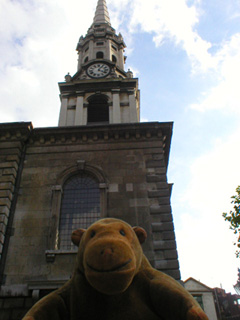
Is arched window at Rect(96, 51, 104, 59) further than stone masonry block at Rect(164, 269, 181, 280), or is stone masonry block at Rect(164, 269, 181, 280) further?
arched window at Rect(96, 51, 104, 59)

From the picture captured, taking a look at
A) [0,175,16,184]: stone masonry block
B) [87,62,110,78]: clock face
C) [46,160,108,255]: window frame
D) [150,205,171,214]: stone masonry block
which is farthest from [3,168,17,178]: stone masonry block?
[87,62,110,78]: clock face

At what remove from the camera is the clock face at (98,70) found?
920 inches

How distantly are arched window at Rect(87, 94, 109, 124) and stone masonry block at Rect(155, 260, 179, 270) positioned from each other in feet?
40.2

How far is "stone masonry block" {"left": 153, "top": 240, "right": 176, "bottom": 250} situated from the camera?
1176cm

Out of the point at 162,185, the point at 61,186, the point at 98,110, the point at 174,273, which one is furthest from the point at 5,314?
the point at 98,110

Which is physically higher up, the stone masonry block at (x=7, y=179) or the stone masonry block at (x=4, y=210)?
the stone masonry block at (x=7, y=179)

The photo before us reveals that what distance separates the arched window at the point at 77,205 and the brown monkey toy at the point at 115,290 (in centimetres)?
826

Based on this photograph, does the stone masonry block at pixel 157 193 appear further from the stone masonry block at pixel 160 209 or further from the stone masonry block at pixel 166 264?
the stone masonry block at pixel 166 264

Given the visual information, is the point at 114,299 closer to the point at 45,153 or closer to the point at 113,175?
the point at 113,175

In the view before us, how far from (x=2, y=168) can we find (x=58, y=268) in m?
5.79

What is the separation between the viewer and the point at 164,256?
11.6 metres

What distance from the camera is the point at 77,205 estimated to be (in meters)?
13.8

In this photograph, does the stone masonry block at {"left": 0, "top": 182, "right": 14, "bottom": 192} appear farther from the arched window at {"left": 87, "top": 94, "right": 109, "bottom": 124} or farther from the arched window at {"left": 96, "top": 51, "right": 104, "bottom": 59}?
the arched window at {"left": 96, "top": 51, "right": 104, "bottom": 59}

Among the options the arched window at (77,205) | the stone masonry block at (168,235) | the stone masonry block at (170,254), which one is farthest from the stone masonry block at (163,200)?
the arched window at (77,205)
